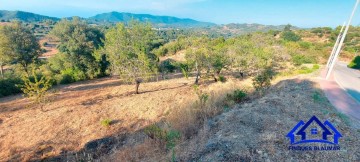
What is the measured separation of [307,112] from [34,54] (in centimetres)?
2291

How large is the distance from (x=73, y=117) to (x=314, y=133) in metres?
10.8

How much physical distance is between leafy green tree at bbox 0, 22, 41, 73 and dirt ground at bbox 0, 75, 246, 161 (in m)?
5.21

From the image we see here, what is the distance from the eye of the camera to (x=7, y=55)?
60.4 feet

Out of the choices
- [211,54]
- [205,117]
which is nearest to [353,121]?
[205,117]

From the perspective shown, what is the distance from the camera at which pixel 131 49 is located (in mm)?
13578

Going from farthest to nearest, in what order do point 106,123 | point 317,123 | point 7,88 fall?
point 7,88 → point 106,123 → point 317,123

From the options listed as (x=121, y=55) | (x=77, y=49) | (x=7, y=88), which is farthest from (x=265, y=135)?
(x=77, y=49)

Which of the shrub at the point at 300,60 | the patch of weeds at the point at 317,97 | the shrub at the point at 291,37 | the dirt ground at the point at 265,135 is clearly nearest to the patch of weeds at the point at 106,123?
the dirt ground at the point at 265,135

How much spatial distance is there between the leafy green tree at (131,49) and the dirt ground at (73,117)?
1865 mm

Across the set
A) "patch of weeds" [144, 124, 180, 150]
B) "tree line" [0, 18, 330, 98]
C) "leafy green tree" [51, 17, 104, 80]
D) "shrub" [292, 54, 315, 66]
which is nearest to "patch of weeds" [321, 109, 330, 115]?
"patch of weeds" [144, 124, 180, 150]

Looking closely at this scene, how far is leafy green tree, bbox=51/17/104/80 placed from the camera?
2120 centimetres

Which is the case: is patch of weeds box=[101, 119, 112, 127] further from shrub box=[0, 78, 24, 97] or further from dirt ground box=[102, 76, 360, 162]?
shrub box=[0, 78, 24, 97]

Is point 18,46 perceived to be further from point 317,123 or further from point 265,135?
point 317,123

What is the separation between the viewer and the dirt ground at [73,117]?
899 centimetres
